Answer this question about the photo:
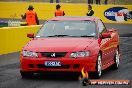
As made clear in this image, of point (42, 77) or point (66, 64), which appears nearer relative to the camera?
point (66, 64)

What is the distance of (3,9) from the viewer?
40.7 meters

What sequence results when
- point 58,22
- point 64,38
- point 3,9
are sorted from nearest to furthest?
point 64,38, point 58,22, point 3,9

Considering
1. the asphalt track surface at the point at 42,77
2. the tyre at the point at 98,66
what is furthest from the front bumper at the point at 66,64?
the asphalt track surface at the point at 42,77

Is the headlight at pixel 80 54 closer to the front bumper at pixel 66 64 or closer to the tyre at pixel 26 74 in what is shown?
the front bumper at pixel 66 64

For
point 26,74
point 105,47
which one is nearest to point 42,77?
Result: point 26,74

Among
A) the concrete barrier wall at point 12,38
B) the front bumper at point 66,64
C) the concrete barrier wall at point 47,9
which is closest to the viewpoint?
the front bumper at point 66,64

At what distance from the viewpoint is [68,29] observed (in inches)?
538

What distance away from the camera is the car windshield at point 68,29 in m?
13.5

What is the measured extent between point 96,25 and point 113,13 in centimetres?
2219

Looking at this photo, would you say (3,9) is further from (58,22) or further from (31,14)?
(58,22)

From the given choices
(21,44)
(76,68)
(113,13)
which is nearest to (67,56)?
(76,68)

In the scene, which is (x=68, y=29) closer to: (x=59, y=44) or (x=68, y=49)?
(x=59, y=44)

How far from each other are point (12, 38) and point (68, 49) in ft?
19.5

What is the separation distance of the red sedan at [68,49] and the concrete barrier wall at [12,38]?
340cm
